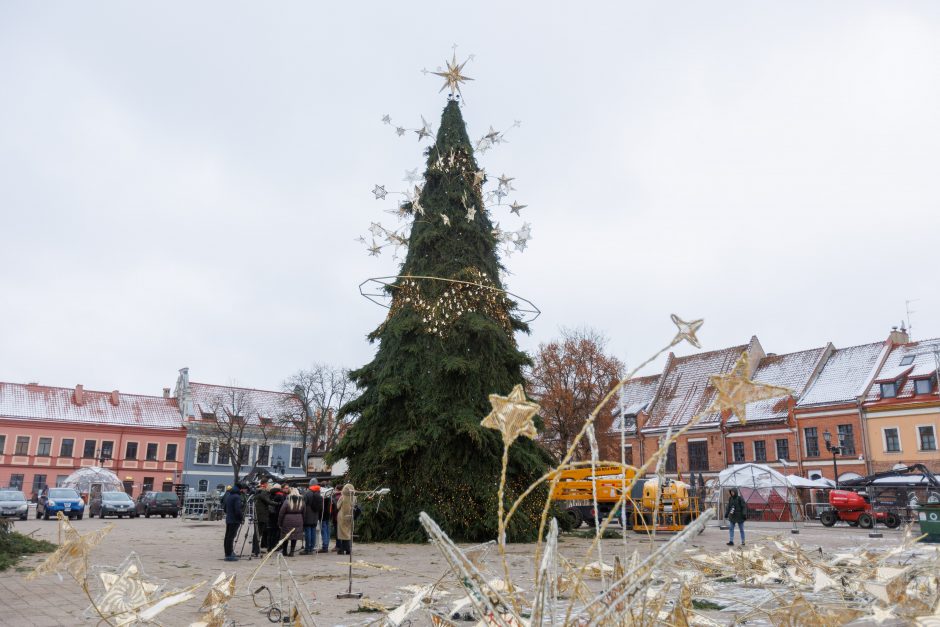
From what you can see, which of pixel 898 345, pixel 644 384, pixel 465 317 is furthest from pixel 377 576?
pixel 644 384

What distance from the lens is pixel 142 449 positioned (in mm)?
54281

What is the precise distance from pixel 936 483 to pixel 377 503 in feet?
68.9

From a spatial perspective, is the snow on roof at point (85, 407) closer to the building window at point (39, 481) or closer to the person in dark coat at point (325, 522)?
the building window at point (39, 481)

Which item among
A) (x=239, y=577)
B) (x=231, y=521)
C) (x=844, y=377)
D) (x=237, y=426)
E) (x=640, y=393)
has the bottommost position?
(x=239, y=577)

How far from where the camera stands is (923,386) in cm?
3569

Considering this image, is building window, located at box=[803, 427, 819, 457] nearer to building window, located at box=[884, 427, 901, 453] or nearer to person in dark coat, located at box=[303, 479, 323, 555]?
building window, located at box=[884, 427, 901, 453]

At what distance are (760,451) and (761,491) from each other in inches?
296

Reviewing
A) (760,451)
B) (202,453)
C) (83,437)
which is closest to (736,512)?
(760,451)

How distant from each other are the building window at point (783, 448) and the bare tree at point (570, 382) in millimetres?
10985

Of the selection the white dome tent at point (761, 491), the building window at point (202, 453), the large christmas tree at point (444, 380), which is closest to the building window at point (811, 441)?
the white dome tent at point (761, 491)

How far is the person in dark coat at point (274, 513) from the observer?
44.0 feet

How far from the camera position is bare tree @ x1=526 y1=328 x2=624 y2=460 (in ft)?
115

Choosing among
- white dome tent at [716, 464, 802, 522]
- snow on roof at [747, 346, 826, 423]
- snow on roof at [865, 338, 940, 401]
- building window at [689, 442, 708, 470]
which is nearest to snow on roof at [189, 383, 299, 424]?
building window at [689, 442, 708, 470]

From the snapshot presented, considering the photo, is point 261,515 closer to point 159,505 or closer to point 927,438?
point 159,505
